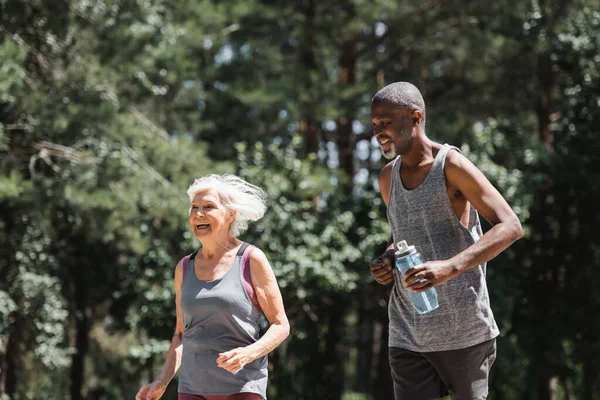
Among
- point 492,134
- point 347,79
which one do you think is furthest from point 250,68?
point 492,134

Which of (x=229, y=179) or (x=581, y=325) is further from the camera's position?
(x=581, y=325)

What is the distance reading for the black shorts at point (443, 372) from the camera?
3381mm

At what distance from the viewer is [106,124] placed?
13.6 metres

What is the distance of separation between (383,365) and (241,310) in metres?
13.8

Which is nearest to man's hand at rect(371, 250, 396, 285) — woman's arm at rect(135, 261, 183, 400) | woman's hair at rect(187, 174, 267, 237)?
woman's hair at rect(187, 174, 267, 237)

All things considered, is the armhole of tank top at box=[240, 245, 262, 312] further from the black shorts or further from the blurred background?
the blurred background

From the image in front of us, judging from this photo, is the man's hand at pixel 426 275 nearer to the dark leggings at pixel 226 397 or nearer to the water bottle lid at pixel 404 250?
the water bottle lid at pixel 404 250

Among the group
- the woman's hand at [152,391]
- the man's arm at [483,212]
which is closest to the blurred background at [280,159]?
the woman's hand at [152,391]

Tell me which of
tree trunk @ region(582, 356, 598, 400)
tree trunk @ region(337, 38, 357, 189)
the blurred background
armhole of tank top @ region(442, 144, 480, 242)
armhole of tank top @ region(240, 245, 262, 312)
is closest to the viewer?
armhole of tank top @ region(442, 144, 480, 242)

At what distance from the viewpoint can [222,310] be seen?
377 centimetres

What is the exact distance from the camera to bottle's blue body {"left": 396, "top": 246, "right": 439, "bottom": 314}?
3.16m

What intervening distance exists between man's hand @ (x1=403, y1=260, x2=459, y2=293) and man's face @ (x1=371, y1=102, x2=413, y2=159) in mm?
602

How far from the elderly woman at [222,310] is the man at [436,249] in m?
0.62

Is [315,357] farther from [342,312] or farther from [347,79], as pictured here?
[347,79]
